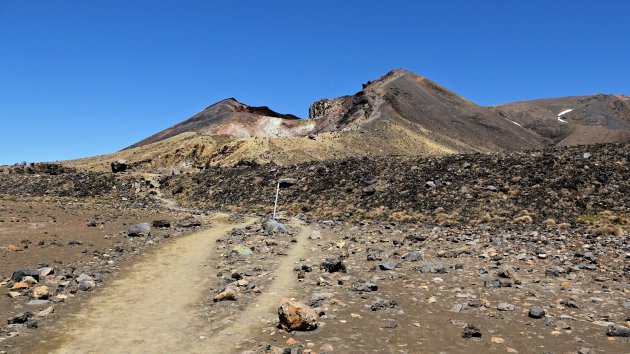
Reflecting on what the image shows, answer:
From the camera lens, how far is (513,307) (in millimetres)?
11789

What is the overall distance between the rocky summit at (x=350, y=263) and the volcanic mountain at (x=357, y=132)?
26110mm

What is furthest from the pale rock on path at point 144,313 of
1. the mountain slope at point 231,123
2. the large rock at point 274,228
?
the mountain slope at point 231,123

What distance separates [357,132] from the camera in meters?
92.9

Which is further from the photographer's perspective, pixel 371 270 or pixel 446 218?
pixel 446 218

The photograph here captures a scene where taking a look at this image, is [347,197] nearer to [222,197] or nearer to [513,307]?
[222,197]

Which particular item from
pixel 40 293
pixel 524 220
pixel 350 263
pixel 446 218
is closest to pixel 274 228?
pixel 350 263

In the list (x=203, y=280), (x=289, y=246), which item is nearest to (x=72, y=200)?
(x=289, y=246)

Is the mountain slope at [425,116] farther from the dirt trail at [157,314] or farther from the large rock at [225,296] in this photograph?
the large rock at [225,296]

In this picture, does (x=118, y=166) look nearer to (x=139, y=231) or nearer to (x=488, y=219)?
(x=139, y=231)

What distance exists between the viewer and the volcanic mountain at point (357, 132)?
251 feet

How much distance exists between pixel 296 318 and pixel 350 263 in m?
7.84

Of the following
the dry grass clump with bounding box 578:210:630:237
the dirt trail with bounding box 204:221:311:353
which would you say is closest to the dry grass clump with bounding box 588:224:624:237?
the dry grass clump with bounding box 578:210:630:237

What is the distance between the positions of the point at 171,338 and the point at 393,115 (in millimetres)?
108761

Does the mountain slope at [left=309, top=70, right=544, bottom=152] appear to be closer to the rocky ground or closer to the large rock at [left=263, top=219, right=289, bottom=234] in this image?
the rocky ground
